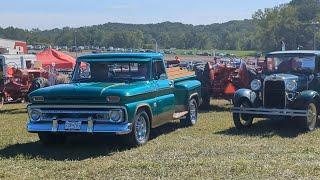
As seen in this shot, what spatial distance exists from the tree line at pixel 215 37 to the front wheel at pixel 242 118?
72.5 m

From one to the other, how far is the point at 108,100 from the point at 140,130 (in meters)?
1.12

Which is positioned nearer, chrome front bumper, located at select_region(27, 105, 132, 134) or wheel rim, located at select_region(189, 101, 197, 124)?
chrome front bumper, located at select_region(27, 105, 132, 134)

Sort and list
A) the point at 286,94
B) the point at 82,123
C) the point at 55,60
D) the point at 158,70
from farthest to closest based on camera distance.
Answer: the point at 55,60 → the point at 286,94 → the point at 158,70 → the point at 82,123

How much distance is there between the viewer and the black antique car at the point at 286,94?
1241 cm

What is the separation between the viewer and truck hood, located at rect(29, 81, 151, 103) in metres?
9.78

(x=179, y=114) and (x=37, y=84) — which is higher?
(x=37, y=84)

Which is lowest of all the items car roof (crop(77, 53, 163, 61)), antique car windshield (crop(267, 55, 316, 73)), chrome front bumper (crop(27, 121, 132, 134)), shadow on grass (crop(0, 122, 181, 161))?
shadow on grass (crop(0, 122, 181, 161))

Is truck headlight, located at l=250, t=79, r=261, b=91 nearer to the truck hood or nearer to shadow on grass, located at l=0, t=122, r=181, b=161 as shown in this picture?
shadow on grass, located at l=0, t=122, r=181, b=161

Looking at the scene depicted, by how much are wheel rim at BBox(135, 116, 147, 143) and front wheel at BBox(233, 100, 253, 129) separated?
10.3ft

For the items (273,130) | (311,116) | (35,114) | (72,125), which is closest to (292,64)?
(311,116)

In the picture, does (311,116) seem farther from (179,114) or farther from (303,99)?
(179,114)

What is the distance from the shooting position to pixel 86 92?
9820 mm

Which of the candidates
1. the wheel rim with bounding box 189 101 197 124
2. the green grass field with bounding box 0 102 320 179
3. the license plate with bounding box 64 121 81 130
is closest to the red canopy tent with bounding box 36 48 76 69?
the wheel rim with bounding box 189 101 197 124

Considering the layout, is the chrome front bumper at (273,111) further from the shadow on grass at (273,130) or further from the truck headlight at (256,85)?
the truck headlight at (256,85)
